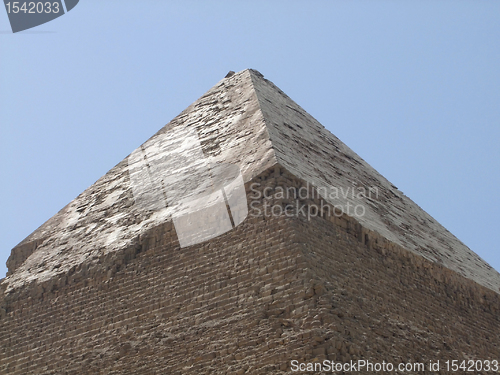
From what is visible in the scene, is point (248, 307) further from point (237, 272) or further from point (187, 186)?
point (187, 186)

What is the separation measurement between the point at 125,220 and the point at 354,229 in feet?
10.2

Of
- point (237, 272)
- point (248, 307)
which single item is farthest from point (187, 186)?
point (248, 307)

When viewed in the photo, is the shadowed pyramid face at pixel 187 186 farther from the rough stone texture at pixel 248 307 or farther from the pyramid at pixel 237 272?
the rough stone texture at pixel 248 307

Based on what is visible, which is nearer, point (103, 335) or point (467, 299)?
point (103, 335)

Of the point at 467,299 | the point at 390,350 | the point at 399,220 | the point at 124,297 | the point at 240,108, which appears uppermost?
the point at 240,108

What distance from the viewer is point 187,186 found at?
30.0ft

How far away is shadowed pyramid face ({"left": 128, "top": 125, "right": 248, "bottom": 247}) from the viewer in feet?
26.4

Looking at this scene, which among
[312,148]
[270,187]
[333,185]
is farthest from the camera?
[312,148]

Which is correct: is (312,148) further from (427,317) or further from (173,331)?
(173,331)

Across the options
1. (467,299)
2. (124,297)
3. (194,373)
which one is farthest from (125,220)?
(467,299)

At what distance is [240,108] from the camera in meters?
10.6

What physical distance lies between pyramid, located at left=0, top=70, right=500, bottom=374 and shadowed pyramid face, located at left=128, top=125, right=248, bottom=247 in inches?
1.0

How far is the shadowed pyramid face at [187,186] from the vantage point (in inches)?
317

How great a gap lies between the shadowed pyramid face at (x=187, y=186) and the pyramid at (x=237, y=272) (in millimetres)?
25
